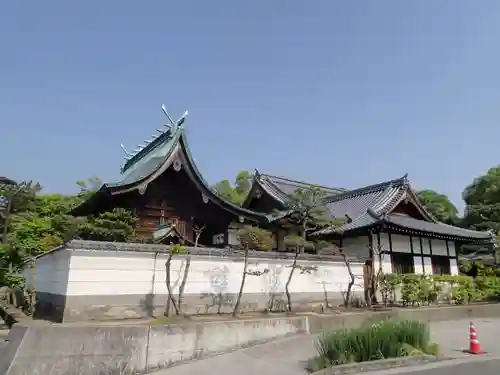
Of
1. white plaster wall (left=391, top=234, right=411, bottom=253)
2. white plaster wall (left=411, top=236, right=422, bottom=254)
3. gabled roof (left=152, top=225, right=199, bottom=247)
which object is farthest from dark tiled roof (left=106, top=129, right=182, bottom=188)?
white plaster wall (left=411, top=236, right=422, bottom=254)

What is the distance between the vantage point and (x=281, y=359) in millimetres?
8812

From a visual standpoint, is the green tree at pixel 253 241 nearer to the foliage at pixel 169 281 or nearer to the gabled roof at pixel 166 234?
the foliage at pixel 169 281

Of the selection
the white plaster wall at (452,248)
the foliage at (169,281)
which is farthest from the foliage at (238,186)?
the foliage at (169,281)

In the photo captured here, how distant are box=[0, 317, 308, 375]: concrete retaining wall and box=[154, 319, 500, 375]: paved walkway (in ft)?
Answer: 1.06

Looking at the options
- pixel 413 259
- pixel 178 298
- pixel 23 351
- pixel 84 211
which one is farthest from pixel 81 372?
pixel 413 259

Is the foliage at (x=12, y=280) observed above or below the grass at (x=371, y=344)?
above

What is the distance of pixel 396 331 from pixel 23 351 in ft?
25.1

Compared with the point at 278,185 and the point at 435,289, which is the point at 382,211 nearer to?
the point at 435,289

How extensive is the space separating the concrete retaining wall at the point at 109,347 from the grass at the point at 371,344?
7.58 ft

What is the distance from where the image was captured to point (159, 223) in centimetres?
1534

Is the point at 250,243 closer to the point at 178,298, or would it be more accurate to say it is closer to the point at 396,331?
the point at 178,298

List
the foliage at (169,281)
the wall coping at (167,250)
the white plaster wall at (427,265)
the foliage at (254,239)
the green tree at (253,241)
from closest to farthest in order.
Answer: the wall coping at (167,250) < the foliage at (169,281) < the green tree at (253,241) < the foliage at (254,239) < the white plaster wall at (427,265)

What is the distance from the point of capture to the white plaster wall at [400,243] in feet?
64.0

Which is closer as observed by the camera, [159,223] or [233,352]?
[233,352]
